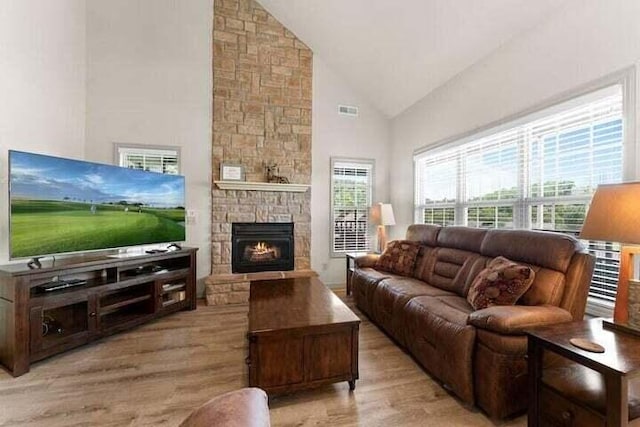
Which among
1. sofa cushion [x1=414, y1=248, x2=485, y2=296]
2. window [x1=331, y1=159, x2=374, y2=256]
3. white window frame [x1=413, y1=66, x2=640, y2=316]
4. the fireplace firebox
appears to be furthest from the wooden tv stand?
white window frame [x1=413, y1=66, x2=640, y2=316]

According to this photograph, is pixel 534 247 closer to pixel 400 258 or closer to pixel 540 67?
pixel 400 258

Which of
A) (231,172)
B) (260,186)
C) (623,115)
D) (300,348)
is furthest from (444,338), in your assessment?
(231,172)

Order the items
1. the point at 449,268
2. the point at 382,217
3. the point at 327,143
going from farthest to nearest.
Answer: the point at 327,143
the point at 382,217
the point at 449,268

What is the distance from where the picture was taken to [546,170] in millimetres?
2707

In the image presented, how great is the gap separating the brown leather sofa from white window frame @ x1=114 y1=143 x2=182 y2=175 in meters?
3.38

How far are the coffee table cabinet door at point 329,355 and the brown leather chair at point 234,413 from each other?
1.24 metres

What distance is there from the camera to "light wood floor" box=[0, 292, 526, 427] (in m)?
1.82

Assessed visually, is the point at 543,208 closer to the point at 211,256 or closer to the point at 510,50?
the point at 510,50

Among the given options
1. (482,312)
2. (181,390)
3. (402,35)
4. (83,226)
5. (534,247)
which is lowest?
(181,390)

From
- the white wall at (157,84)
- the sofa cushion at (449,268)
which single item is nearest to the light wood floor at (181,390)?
the sofa cushion at (449,268)

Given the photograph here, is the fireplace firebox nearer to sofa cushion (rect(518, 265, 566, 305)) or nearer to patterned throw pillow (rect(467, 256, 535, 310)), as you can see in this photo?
patterned throw pillow (rect(467, 256, 535, 310))

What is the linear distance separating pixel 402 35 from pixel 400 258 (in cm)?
270

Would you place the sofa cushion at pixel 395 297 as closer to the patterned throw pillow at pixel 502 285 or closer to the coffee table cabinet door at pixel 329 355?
the patterned throw pillow at pixel 502 285

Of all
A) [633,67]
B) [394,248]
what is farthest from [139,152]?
[633,67]
